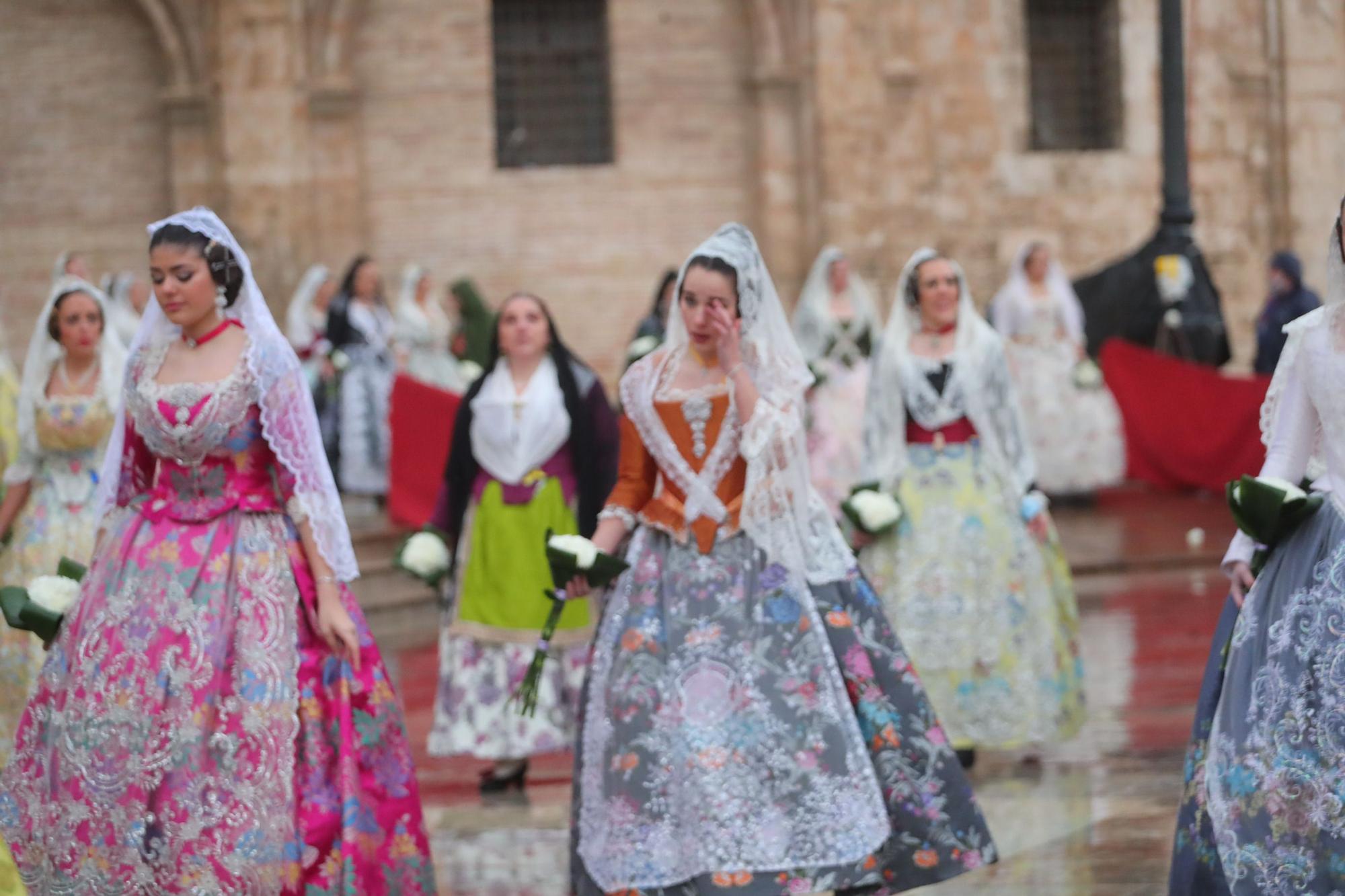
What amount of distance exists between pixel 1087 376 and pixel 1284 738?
412 inches

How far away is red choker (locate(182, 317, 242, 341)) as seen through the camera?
526cm

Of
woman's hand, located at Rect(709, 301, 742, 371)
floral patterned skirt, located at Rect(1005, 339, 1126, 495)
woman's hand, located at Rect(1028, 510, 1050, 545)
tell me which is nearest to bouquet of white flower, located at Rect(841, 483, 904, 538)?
woman's hand, located at Rect(1028, 510, 1050, 545)

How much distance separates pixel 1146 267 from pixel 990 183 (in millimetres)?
3644

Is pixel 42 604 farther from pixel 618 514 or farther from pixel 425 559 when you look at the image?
pixel 425 559

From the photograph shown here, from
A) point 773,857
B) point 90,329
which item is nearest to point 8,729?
point 90,329

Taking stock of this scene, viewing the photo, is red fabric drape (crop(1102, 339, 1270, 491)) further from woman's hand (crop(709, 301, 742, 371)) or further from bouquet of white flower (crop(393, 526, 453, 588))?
woman's hand (crop(709, 301, 742, 371))

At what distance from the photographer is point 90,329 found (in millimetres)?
7727

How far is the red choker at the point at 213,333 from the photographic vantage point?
17.3 ft

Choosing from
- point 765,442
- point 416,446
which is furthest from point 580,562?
point 416,446

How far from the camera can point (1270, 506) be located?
15.7ft

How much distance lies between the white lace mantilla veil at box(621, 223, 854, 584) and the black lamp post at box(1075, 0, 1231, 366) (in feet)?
23.7

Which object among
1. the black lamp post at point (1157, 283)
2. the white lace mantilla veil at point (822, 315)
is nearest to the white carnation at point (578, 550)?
the black lamp post at point (1157, 283)

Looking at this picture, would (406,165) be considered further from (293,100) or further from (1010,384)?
(1010,384)

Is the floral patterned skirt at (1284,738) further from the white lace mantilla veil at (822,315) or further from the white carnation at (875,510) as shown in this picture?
the white lace mantilla veil at (822,315)
